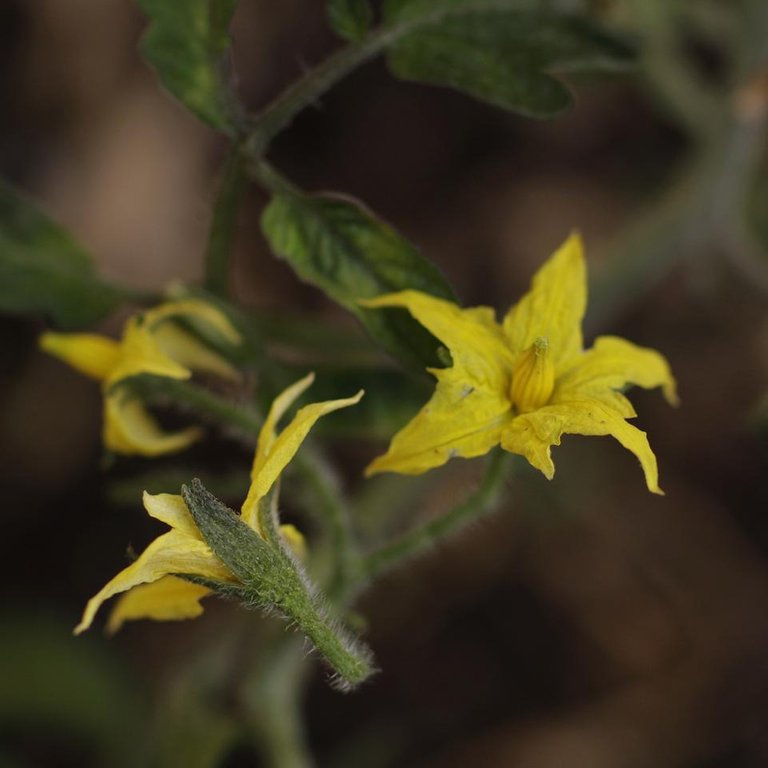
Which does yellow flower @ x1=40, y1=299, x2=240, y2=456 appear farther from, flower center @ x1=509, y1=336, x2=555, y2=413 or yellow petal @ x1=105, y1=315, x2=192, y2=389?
flower center @ x1=509, y1=336, x2=555, y2=413

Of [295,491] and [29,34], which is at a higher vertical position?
[29,34]

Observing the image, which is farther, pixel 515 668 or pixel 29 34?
pixel 29 34

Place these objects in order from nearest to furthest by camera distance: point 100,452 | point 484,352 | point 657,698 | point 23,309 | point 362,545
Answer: point 484,352, point 23,309, point 362,545, point 657,698, point 100,452

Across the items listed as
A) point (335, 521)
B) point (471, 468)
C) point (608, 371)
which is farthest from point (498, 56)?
point (471, 468)

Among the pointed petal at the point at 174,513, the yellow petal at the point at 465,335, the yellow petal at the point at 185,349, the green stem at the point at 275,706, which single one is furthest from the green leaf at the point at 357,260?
the green stem at the point at 275,706

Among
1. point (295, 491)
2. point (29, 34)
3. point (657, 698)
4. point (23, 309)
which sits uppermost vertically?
point (29, 34)

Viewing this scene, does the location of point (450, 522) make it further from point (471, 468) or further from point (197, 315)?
point (471, 468)

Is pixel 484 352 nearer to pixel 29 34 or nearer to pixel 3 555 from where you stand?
pixel 3 555

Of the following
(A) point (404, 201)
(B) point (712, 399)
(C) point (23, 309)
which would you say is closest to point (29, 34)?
(A) point (404, 201)
